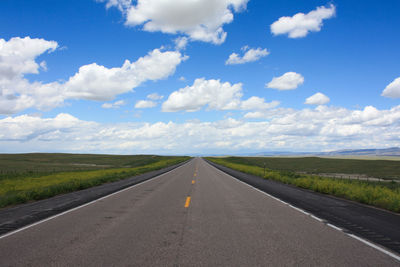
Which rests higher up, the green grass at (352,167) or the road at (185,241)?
the road at (185,241)

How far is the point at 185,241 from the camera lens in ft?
18.7

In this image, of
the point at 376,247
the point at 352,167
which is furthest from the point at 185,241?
the point at 352,167

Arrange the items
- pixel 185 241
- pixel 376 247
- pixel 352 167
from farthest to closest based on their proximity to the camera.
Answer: pixel 352 167 < pixel 185 241 < pixel 376 247

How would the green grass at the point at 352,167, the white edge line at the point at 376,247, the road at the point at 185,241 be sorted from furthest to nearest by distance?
the green grass at the point at 352,167 → the white edge line at the point at 376,247 → the road at the point at 185,241

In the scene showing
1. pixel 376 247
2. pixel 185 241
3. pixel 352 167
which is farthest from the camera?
pixel 352 167

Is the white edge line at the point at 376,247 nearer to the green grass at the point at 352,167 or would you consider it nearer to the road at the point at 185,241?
the road at the point at 185,241

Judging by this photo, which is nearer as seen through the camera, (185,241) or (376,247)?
(376,247)

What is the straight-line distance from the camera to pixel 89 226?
7.09m

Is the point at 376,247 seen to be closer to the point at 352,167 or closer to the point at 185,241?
the point at 185,241

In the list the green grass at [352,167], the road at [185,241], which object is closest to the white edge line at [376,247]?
the road at [185,241]

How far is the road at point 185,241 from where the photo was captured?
184 inches

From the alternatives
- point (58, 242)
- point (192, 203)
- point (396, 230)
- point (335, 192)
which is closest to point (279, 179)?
point (335, 192)

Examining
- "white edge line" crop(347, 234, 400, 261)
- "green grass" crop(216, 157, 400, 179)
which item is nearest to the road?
"white edge line" crop(347, 234, 400, 261)

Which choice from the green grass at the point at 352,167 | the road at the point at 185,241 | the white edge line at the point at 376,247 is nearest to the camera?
the road at the point at 185,241
